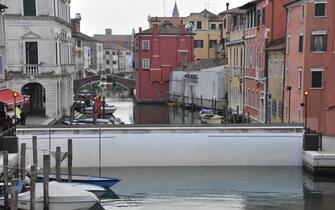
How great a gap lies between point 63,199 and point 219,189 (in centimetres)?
715

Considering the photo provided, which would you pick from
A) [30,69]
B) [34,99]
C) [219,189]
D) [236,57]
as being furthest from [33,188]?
[236,57]

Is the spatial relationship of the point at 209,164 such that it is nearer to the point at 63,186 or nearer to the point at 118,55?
the point at 63,186

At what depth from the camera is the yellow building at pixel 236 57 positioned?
36844 mm

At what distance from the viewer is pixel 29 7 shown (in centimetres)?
3322

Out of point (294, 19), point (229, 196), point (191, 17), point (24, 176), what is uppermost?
point (191, 17)

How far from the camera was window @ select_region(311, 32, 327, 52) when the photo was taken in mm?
24672

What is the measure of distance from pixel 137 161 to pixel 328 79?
10073 mm

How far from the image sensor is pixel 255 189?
20688 mm

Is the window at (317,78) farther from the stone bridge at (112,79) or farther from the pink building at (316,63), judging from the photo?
the stone bridge at (112,79)

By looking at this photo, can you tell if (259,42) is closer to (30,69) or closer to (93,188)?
(30,69)

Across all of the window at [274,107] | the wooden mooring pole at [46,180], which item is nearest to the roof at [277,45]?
the window at [274,107]

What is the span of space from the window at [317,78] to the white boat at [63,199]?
44.1 ft

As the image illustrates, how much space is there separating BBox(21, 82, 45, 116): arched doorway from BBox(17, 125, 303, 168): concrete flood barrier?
14042 mm

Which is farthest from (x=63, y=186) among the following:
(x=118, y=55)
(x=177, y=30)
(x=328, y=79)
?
(x=118, y=55)
